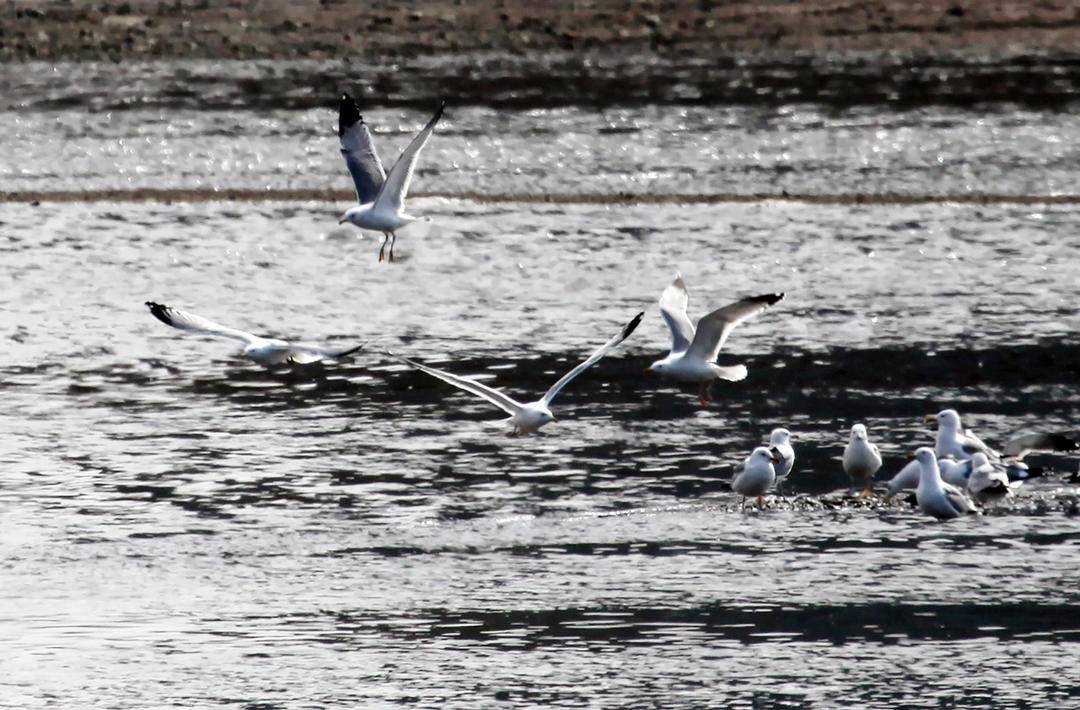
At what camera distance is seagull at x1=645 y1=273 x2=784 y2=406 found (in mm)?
13547

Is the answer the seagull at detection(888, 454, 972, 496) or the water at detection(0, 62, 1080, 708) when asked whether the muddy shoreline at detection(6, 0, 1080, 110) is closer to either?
the water at detection(0, 62, 1080, 708)

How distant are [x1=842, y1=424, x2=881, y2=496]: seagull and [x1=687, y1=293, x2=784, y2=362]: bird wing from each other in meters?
0.93

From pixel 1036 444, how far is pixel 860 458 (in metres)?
1.30

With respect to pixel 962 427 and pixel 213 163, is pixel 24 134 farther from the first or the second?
pixel 962 427

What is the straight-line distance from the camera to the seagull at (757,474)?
497 inches

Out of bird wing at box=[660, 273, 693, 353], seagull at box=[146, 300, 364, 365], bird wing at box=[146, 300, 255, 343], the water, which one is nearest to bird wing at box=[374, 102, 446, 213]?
the water

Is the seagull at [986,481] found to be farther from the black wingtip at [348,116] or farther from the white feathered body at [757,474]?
the black wingtip at [348,116]

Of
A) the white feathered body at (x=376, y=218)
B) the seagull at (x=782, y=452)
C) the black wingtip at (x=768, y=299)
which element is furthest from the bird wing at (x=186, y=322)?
the seagull at (x=782, y=452)

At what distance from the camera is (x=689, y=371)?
1393 cm

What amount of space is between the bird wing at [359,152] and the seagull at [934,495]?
4.51 m

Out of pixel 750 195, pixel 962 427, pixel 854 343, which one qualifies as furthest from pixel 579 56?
pixel 962 427

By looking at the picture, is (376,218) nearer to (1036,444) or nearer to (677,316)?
(677,316)

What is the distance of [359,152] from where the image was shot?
15.4 m

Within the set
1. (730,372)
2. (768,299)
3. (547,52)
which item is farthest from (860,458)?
(547,52)
